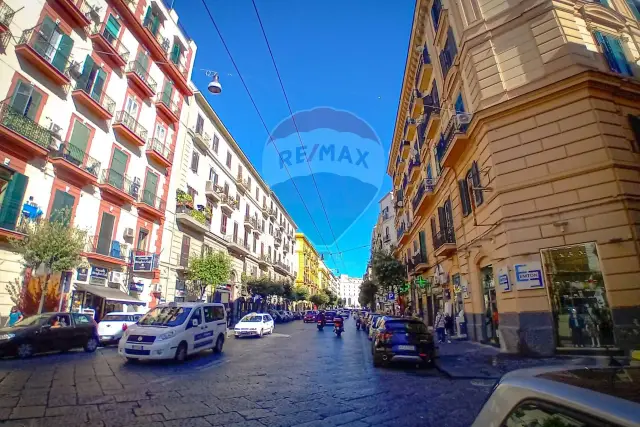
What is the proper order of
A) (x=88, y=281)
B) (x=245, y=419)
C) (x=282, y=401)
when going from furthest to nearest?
(x=88, y=281), (x=282, y=401), (x=245, y=419)

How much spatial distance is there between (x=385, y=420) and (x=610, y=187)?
33.0ft

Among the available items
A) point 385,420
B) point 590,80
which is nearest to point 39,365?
point 385,420

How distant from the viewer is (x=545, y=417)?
1380 millimetres

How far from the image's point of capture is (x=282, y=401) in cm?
578

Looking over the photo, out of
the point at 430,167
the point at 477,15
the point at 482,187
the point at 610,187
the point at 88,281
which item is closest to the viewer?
the point at 610,187

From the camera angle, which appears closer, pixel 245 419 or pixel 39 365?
pixel 245 419

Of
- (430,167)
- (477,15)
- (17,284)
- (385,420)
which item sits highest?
(477,15)

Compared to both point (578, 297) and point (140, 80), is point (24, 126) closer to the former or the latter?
point (140, 80)

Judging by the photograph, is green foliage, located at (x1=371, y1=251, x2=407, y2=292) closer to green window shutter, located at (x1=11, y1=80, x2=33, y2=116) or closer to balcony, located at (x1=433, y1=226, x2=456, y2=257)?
balcony, located at (x1=433, y1=226, x2=456, y2=257)

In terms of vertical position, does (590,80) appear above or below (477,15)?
below

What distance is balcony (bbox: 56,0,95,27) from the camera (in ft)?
51.1

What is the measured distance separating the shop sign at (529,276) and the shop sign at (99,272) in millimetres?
18224

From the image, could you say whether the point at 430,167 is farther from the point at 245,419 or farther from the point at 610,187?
the point at 245,419

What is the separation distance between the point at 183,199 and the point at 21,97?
10.9 metres
